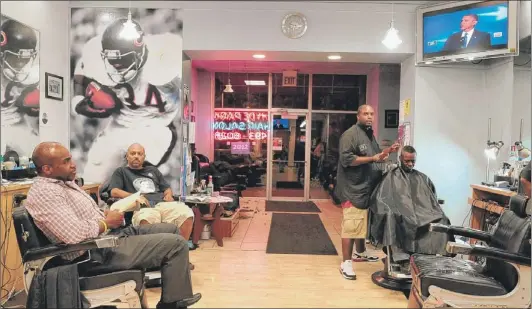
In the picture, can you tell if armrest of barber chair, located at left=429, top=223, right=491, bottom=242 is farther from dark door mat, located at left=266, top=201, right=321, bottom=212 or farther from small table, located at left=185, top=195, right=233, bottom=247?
dark door mat, located at left=266, top=201, right=321, bottom=212

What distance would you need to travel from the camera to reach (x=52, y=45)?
214 centimetres

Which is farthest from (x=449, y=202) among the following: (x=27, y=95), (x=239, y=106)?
(x=239, y=106)

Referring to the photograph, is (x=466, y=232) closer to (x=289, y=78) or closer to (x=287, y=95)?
(x=289, y=78)

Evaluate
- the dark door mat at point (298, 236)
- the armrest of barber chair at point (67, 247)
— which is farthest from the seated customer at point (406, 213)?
the armrest of barber chair at point (67, 247)

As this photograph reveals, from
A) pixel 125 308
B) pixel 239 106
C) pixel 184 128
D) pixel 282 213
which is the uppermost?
pixel 239 106

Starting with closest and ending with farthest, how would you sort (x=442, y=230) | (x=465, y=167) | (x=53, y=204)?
(x=53, y=204) < (x=442, y=230) < (x=465, y=167)

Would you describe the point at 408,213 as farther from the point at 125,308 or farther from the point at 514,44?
the point at 125,308

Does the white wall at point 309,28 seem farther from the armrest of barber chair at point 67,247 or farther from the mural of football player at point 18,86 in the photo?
the armrest of barber chair at point 67,247

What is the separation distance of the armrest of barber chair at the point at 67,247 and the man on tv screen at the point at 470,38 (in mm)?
2482

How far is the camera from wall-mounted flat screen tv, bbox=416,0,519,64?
7.27 ft

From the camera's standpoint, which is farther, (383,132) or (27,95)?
(383,132)

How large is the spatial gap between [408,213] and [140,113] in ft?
6.72

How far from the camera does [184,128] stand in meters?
3.30

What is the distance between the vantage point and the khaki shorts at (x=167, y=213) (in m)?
2.57
